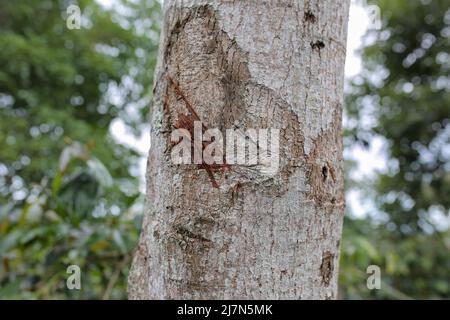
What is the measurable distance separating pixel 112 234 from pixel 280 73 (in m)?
1.01

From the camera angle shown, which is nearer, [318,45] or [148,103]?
[318,45]

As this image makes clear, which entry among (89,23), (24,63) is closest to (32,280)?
(24,63)

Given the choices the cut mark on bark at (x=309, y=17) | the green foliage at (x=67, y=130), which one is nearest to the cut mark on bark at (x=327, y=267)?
the cut mark on bark at (x=309, y=17)

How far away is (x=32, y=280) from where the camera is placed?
1617 millimetres

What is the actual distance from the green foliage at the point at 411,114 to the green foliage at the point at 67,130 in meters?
2.60

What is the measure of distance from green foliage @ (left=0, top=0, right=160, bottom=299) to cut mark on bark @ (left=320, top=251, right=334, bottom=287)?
909 mm

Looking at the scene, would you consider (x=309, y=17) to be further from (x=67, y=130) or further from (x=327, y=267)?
(x=67, y=130)

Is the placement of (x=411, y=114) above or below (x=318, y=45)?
above

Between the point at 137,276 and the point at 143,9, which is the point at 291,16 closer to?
the point at 137,276

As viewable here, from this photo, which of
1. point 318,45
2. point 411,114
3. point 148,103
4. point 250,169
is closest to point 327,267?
point 250,169

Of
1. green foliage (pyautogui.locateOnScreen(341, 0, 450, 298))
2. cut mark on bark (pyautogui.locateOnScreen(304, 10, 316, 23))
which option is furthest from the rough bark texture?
green foliage (pyautogui.locateOnScreen(341, 0, 450, 298))

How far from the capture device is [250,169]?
2.12 ft

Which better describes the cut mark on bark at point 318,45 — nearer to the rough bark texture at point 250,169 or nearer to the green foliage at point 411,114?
the rough bark texture at point 250,169

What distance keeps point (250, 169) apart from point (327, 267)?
0.59ft
